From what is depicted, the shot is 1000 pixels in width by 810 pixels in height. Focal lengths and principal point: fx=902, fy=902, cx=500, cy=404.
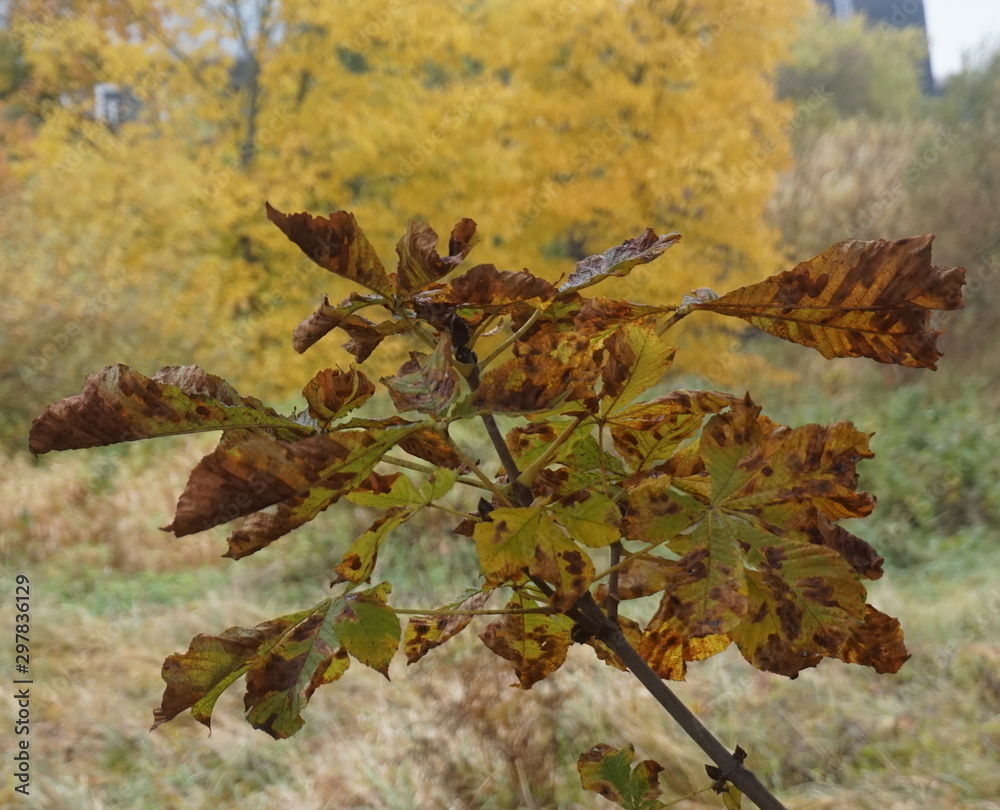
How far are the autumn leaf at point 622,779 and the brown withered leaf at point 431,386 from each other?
256 mm

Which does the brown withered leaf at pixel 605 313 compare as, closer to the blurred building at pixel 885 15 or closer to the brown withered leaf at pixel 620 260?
the brown withered leaf at pixel 620 260

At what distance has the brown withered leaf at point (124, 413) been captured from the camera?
28cm

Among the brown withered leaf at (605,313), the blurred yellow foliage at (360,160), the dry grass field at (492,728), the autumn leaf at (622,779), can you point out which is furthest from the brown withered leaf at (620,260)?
the blurred yellow foliage at (360,160)

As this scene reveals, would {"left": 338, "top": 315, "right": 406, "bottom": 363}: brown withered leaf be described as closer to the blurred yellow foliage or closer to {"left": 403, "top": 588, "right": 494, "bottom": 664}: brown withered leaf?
{"left": 403, "top": 588, "right": 494, "bottom": 664}: brown withered leaf

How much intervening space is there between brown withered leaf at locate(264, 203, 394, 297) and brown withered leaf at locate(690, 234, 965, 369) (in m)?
0.12

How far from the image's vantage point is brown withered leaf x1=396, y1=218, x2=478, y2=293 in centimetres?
30

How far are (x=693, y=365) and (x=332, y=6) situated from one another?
2.69 m

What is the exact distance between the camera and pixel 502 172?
14.1 feet

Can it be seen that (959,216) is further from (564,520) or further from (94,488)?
(564,520)

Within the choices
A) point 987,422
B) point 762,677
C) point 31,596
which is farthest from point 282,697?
point 987,422

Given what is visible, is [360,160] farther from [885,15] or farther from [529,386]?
[885,15]

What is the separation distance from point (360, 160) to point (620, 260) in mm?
4454

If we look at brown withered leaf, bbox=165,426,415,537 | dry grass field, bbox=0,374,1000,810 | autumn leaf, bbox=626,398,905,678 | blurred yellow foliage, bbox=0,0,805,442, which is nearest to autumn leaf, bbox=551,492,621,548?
autumn leaf, bbox=626,398,905,678

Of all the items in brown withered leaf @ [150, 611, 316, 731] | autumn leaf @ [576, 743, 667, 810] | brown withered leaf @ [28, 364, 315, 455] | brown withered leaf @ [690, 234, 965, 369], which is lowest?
autumn leaf @ [576, 743, 667, 810]
